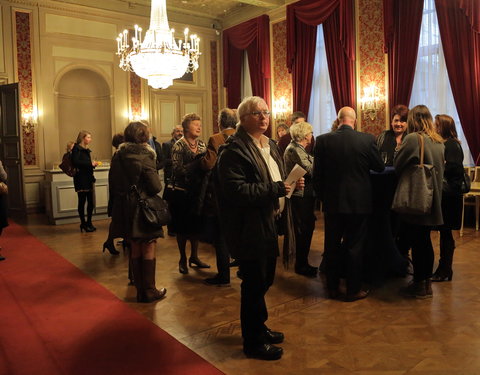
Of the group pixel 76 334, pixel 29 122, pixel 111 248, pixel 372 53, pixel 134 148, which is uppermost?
pixel 372 53

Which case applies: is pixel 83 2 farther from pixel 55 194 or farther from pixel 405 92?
pixel 405 92

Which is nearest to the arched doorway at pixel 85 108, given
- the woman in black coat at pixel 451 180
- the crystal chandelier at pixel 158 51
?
the crystal chandelier at pixel 158 51

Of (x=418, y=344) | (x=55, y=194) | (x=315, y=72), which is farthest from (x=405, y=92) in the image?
(x=55, y=194)

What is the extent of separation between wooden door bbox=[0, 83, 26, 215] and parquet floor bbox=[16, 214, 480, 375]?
4.66 metres

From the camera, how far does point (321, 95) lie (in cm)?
877

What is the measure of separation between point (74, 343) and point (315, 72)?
7.23 metres

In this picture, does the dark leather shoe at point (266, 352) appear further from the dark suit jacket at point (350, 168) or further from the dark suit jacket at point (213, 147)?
the dark suit jacket at point (213, 147)

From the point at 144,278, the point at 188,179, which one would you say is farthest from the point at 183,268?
the point at 188,179

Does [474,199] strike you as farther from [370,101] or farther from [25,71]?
[25,71]

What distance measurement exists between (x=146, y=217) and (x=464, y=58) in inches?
213

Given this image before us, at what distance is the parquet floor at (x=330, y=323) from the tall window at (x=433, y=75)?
9.80ft

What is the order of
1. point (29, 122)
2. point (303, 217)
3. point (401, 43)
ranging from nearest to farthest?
1. point (303, 217)
2. point (401, 43)
3. point (29, 122)

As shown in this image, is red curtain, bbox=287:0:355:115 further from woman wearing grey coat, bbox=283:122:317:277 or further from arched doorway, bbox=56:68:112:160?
woman wearing grey coat, bbox=283:122:317:277

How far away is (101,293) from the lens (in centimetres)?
391
